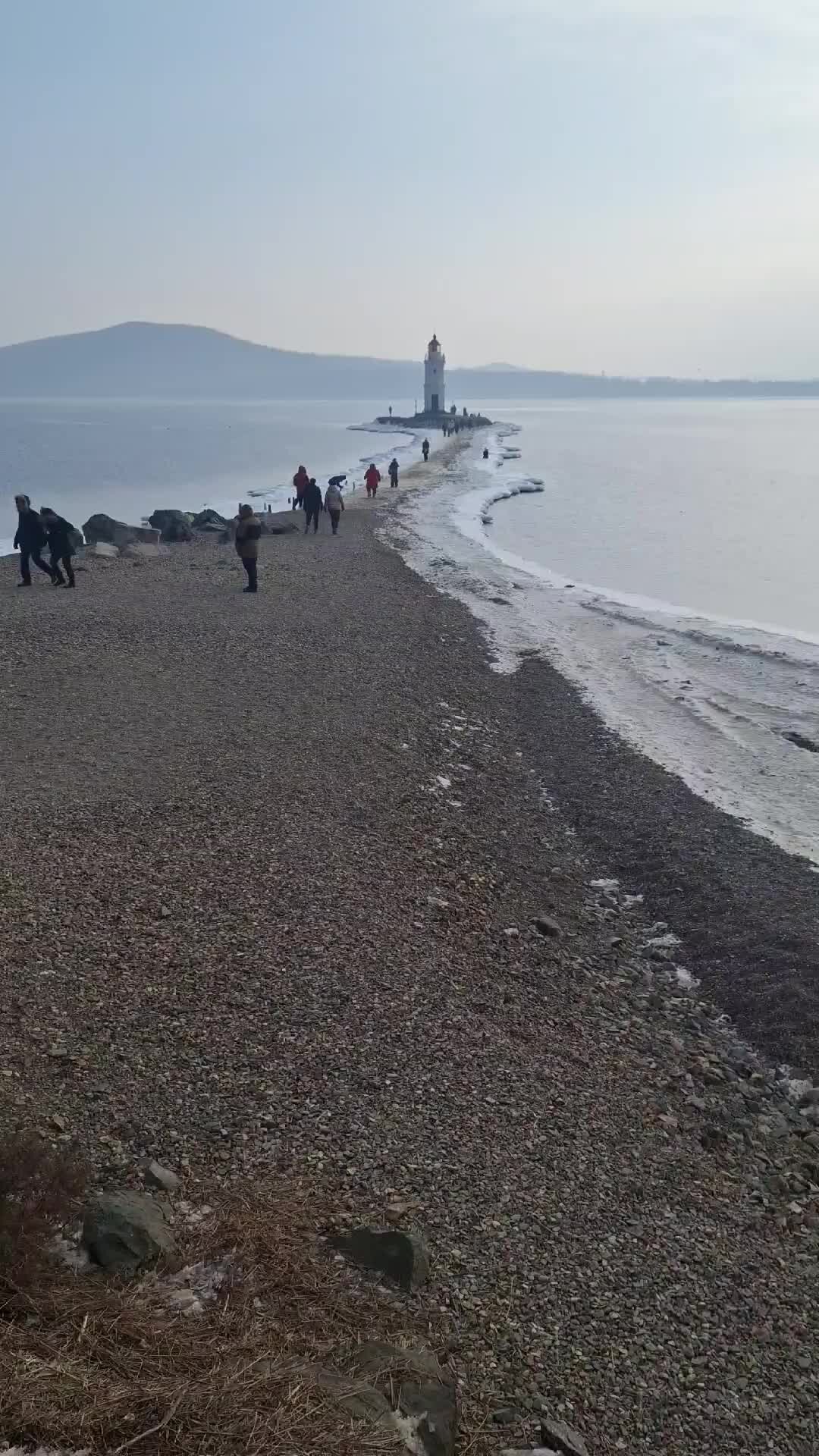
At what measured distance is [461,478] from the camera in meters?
48.9

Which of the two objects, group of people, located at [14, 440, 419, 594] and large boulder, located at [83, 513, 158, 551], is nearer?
group of people, located at [14, 440, 419, 594]

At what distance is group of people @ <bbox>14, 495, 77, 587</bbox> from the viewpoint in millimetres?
15883

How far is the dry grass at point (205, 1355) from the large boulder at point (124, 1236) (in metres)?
0.09

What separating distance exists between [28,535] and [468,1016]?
43.1 feet

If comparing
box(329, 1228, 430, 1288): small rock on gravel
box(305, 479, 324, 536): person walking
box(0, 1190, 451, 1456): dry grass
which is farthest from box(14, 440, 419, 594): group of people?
box(0, 1190, 451, 1456): dry grass

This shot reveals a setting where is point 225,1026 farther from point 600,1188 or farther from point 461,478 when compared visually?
point 461,478

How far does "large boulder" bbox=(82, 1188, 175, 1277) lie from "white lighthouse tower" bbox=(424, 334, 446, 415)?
112222 mm

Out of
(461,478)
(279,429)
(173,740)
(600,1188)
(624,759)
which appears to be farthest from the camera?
(279,429)

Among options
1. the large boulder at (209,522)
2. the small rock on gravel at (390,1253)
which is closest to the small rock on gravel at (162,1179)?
the small rock on gravel at (390,1253)

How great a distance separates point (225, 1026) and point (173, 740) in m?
4.65

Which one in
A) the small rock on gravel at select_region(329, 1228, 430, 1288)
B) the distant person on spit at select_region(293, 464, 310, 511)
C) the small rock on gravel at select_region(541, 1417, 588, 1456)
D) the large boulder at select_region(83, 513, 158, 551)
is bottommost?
the small rock on gravel at select_region(541, 1417, 588, 1456)

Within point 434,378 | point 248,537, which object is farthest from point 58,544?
point 434,378

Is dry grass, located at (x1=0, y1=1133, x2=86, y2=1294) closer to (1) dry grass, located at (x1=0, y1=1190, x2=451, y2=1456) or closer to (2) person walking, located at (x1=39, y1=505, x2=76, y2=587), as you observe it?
(1) dry grass, located at (x1=0, y1=1190, x2=451, y2=1456)

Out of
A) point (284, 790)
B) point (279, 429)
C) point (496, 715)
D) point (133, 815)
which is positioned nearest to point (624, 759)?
point (496, 715)
